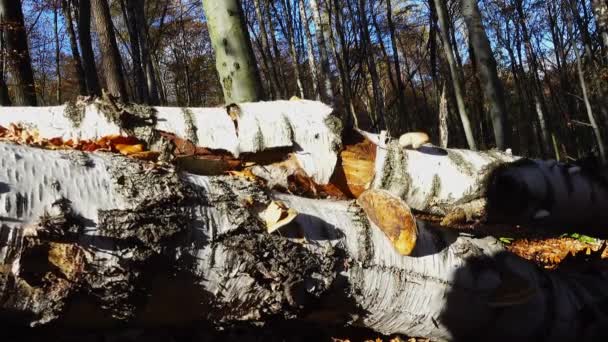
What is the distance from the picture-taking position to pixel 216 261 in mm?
1354

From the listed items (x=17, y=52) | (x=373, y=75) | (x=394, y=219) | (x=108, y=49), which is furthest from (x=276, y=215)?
(x=373, y=75)

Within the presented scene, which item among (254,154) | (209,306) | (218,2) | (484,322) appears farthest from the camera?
(218,2)

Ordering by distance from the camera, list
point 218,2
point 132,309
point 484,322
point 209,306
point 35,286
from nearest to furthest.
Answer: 1. point 35,286
2. point 132,309
3. point 209,306
4. point 484,322
5. point 218,2

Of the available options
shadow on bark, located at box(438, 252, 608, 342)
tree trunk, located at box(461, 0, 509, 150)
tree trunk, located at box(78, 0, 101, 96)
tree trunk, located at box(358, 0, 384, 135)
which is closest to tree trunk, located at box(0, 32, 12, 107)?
tree trunk, located at box(78, 0, 101, 96)

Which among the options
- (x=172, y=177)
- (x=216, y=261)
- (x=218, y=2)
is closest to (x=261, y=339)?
(x=216, y=261)

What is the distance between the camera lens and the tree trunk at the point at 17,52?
7.66m

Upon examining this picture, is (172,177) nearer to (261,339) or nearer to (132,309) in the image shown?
(132,309)

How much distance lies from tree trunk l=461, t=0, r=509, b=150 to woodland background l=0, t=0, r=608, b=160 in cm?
2

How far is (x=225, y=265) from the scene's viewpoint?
1.36 metres

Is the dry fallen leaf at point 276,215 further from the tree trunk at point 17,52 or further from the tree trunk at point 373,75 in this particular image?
the tree trunk at point 373,75

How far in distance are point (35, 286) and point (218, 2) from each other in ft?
9.95

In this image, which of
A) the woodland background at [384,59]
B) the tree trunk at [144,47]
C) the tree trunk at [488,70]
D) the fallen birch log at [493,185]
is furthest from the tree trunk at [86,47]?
the fallen birch log at [493,185]

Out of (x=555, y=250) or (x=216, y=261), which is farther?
(x=555, y=250)

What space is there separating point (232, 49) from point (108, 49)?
6.56 m
